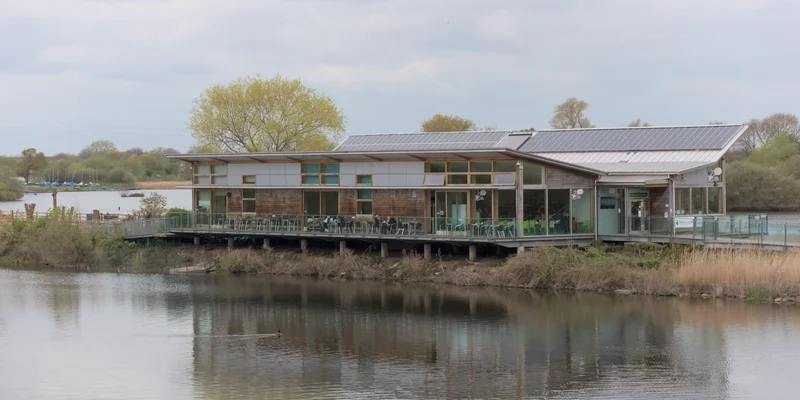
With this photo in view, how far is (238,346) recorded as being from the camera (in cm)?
3061

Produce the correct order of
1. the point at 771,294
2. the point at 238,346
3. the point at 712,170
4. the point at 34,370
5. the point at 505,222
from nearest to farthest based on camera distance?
the point at 34,370 < the point at 238,346 < the point at 771,294 < the point at 505,222 < the point at 712,170

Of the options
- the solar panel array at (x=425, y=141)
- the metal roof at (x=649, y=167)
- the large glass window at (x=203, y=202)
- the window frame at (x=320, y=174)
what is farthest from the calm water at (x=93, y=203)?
the metal roof at (x=649, y=167)

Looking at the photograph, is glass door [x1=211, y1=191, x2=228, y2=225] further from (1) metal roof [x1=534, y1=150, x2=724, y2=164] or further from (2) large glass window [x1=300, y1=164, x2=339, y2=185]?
(1) metal roof [x1=534, y1=150, x2=724, y2=164]

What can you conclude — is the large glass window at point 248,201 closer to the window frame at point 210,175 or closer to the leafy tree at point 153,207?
the window frame at point 210,175

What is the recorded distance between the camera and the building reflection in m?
25.9

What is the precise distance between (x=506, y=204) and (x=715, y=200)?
1063 centimetres

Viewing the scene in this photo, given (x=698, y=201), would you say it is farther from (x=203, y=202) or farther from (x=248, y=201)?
(x=203, y=202)

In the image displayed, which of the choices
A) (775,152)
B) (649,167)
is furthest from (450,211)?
(775,152)

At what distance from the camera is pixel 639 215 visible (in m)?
43.8

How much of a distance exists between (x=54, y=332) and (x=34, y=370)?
5690 millimetres

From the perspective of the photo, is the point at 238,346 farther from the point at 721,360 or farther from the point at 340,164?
the point at 340,164

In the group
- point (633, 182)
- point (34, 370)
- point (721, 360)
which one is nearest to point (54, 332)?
point (34, 370)

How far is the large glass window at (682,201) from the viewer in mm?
44250

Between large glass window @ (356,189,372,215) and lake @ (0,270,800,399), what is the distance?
20.9 feet
